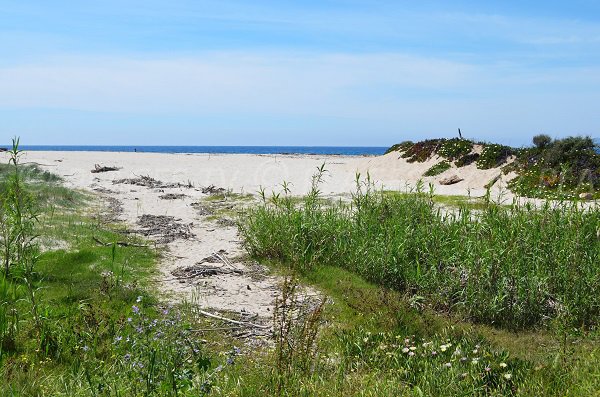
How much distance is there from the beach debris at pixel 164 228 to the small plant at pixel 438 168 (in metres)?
15.2

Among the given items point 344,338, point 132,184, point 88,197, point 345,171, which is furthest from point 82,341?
point 345,171

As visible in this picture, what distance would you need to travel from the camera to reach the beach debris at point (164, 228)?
1328 centimetres

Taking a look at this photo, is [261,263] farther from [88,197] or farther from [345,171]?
[345,171]

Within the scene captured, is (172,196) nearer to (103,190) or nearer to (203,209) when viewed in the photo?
(203,209)

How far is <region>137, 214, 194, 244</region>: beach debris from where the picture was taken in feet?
43.6

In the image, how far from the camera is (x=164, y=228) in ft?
46.6

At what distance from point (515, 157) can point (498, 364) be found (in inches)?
836

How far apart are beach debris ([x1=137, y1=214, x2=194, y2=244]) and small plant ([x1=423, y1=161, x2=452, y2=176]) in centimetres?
1516

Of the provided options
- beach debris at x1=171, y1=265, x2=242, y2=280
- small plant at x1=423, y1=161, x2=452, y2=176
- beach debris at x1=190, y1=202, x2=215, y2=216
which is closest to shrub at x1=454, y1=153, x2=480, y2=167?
small plant at x1=423, y1=161, x2=452, y2=176

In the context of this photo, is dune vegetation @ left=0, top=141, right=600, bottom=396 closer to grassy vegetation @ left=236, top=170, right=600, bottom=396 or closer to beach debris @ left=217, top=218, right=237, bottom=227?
grassy vegetation @ left=236, top=170, right=600, bottom=396

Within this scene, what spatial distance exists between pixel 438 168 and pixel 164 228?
1667cm

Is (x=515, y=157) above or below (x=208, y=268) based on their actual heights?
above

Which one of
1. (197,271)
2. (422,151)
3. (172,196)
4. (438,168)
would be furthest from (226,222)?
(422,151)

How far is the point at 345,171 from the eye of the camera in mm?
33094
